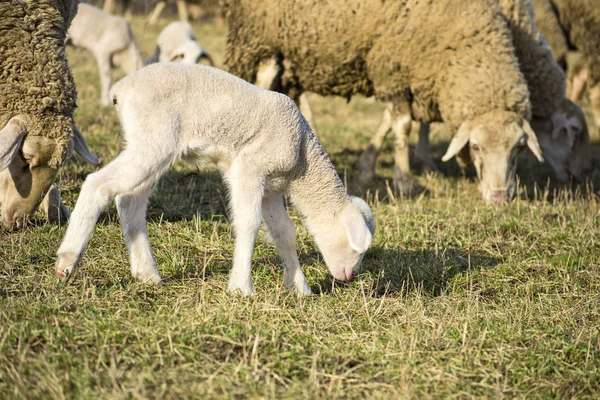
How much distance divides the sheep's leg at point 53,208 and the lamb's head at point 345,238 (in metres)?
1.97

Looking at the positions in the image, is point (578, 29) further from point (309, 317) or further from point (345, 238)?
point (309, 317)

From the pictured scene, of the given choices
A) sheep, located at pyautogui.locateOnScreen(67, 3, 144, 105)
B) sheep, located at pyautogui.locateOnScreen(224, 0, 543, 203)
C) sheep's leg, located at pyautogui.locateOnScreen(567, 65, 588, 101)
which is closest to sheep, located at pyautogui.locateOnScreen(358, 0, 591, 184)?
sheep, located at pyautogui.locateOnScreen(224, 0, 543, 203)

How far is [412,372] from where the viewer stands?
3373mm

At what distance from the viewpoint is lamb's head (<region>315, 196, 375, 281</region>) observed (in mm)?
4281

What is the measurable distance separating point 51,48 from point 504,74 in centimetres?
439

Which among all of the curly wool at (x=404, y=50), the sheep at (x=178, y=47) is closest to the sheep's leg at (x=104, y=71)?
the sheep at (x=178, y=47)

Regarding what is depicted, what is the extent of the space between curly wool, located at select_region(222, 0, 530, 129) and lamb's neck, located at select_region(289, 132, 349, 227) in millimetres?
3445

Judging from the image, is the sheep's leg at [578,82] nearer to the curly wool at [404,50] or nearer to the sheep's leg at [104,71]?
the curly wool at [404,50]

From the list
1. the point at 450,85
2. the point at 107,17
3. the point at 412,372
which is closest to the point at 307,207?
the point at 412,372

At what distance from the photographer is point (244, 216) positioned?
13.1 ft

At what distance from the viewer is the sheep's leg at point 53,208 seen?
17.4 ft

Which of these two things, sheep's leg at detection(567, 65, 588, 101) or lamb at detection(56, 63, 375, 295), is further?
sheep's leg at detection(567, 65, 588, 101)

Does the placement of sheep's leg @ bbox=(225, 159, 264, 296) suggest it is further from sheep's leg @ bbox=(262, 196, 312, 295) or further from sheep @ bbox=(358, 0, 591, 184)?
sheep @ bbox=(358, 0, 591, 184)

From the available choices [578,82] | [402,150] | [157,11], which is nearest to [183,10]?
[157,11]
